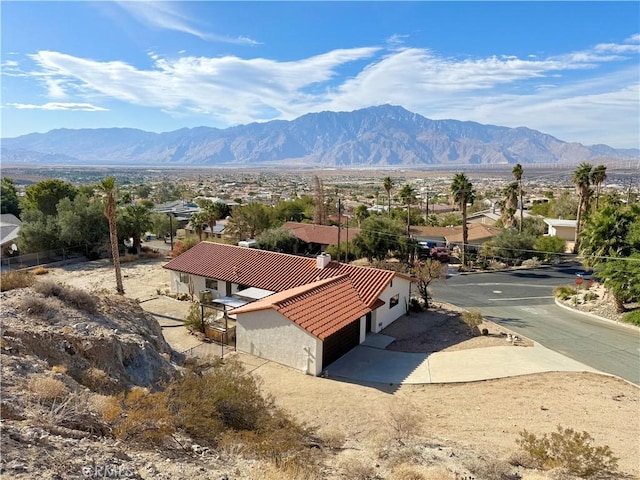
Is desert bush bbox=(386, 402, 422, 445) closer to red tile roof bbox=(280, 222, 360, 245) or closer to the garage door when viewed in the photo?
the garage door

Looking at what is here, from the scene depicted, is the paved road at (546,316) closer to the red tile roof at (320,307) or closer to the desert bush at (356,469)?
the red tile roof at (320,307)

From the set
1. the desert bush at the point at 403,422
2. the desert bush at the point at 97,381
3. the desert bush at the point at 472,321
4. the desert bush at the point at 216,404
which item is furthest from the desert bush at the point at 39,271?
the desert bush at the point at 403,422

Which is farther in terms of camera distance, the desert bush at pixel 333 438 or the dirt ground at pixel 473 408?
the dirt ground at pixel 473 408

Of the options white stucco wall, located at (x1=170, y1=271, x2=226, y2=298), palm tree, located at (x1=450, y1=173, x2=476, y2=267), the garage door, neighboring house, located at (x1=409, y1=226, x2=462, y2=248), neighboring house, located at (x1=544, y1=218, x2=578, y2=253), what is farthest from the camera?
neighboring house, located at (x1=544, y1=218, x2=578, y2=253)

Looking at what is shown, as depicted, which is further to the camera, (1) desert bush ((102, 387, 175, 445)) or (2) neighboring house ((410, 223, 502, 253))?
(2) neighboring house ((410, 223, 502, 253))

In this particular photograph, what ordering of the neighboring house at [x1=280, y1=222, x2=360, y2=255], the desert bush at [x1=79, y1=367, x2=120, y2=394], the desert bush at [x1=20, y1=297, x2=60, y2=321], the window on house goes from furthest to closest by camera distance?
1. the neighboring house at [x1=280, y1=222, x2=360, y2=255]
2. the window on house
3. the desert bush at [x1=20, y1=297, x2=60, y2=321]
4. the desert bush at [x1=79, y1=367, x2=120, y2=394]

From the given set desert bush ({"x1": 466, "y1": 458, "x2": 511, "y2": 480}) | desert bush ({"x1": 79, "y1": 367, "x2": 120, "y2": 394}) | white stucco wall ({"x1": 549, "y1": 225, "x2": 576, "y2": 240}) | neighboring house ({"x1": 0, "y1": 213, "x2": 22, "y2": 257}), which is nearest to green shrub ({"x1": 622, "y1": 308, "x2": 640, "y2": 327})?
desert bush ({"x1": 466, "y1": 458, "x2": 511, "y2": 480})

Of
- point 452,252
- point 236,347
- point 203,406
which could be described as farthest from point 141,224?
point 203,406
